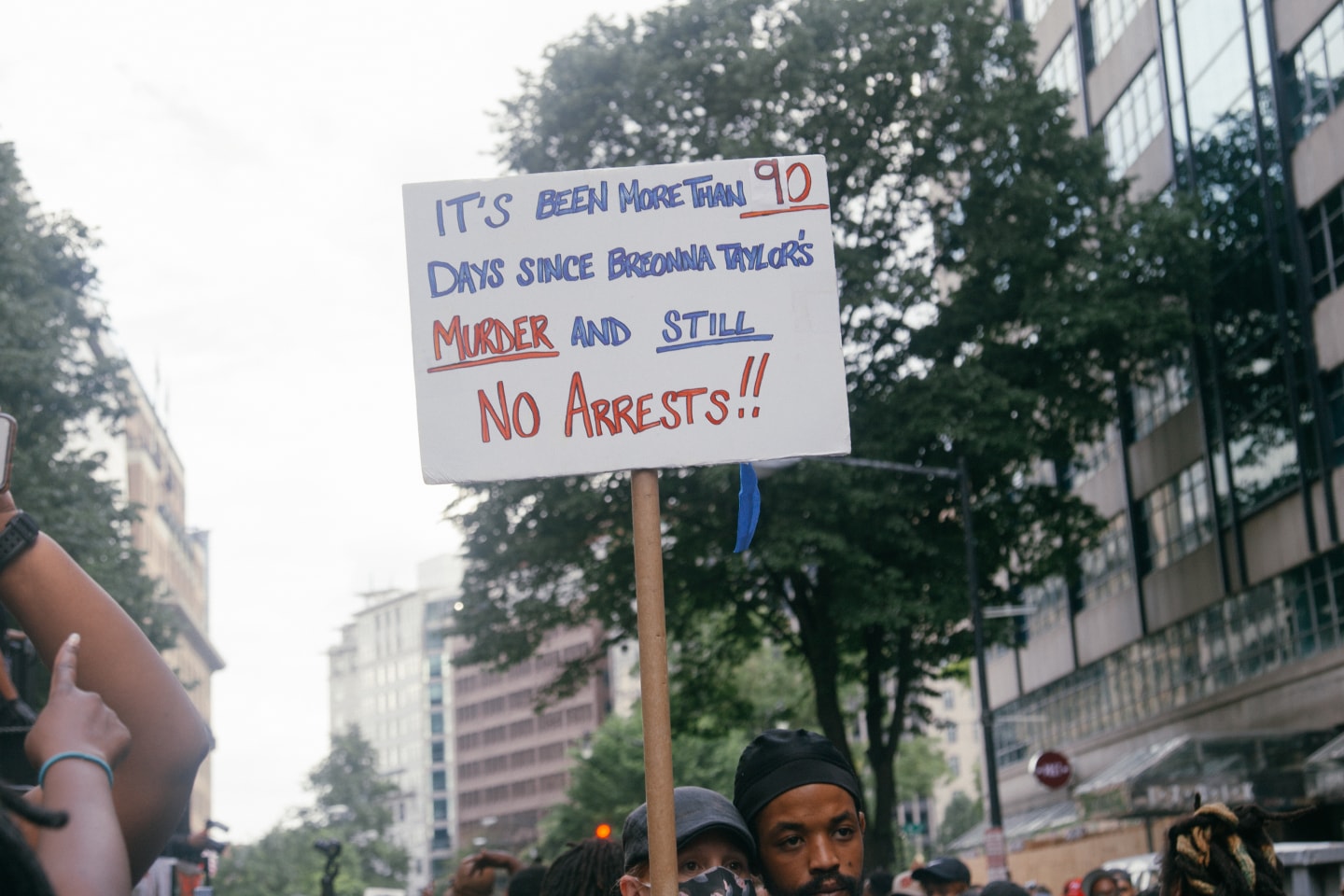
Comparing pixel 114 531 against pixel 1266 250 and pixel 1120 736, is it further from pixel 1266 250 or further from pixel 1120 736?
pixel 1120 736

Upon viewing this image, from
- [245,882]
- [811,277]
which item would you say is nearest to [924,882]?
[811,277]

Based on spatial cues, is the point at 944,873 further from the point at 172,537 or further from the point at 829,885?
the point at 172,537

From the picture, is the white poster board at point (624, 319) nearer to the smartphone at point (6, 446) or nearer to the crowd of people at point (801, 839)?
the crowd of people at point (801, 839)

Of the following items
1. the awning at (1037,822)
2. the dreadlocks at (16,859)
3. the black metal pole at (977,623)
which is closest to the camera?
the dreadlocks at (16,859)

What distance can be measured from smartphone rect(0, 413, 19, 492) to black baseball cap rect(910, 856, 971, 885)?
23.1ft

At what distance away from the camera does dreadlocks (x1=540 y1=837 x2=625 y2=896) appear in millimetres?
5398

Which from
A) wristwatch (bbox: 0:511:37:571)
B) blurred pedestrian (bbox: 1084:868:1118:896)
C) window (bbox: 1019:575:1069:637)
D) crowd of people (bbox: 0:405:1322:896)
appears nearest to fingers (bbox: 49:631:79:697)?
crowd of people (bbox: 0:405:1322:896)

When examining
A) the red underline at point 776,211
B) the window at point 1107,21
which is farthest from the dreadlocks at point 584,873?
the window at point 1107,21

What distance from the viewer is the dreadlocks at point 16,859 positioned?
83.7 inches

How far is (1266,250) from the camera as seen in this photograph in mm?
29719

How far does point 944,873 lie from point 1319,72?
21814 mm

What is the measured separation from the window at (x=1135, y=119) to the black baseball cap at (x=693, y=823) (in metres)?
31.9

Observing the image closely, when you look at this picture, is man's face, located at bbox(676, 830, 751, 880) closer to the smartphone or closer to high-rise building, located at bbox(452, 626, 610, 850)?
the smartphone

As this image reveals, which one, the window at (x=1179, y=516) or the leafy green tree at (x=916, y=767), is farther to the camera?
the leafy green tree at (x=916, y=767)
